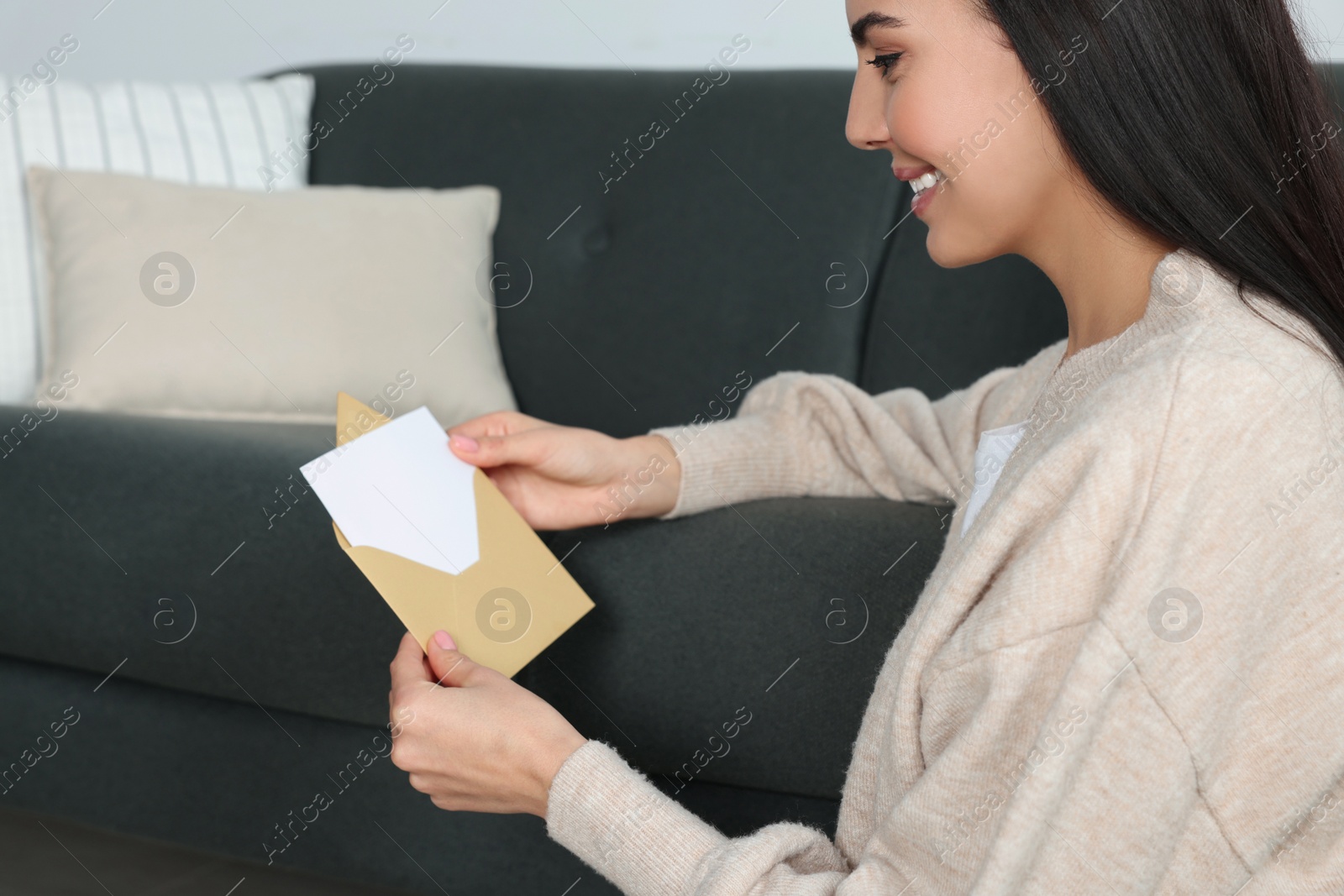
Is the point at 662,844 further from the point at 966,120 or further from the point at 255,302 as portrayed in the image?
the point at 255,302

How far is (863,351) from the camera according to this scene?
4.92 feet

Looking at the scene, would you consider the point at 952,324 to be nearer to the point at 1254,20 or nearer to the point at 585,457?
the point at 585,457

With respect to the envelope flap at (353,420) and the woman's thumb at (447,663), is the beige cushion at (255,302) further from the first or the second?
the woman's thumb at (447,663)

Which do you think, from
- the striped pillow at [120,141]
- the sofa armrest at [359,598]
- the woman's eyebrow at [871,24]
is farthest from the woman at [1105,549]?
the striped pillow at [120,141]

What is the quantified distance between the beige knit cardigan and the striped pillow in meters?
1.34

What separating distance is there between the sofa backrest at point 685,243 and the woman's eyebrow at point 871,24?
27.7 inches

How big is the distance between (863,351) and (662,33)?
2.49 feet

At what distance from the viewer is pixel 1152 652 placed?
549mm

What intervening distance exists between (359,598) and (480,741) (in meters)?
0.33

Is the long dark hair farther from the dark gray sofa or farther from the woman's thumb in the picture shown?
the woman's thumb

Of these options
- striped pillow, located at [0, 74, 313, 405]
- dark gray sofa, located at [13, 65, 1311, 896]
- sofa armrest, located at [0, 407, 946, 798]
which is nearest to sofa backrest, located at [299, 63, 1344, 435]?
dark gray sofa, located at [13, 65, 1311, 896]

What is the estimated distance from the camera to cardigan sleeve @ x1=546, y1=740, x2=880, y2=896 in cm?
63

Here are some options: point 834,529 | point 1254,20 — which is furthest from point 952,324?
point 1254,20

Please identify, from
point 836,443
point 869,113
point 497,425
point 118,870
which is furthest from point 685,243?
point 118,870
